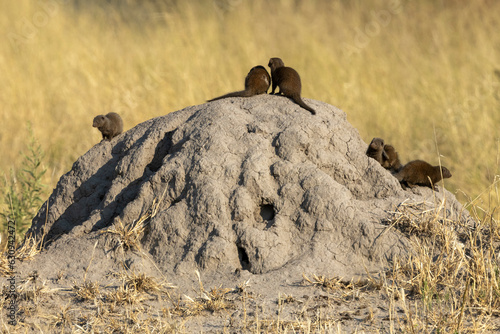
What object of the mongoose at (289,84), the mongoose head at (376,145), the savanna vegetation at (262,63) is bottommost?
the mongoose head at (376,145)

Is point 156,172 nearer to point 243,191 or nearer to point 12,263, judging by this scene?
point 243,191

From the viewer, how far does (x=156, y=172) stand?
5160 millimetres

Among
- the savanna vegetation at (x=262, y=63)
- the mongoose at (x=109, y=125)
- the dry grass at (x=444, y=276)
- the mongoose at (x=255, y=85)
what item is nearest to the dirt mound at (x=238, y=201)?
the dry grass at (x=444, y=276)

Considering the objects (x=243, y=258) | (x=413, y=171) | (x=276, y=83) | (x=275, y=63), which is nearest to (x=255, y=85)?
(x=276, y=83)

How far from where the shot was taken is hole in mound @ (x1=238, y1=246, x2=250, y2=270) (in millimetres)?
Result: 4797

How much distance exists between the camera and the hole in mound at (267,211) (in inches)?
199

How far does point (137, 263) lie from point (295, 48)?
915cm

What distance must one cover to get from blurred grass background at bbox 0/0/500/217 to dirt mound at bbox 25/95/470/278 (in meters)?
3.54

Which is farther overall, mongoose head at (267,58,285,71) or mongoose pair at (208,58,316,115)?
mongoose head at (267,58,285,71)

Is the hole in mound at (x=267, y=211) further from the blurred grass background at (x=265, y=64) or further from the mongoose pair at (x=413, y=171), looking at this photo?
the blurred grass background at (x=265, y=64)

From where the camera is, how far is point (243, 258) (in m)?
4.86

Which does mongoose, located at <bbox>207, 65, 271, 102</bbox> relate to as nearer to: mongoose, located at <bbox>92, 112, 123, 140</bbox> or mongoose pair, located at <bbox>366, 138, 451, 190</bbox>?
mongoose, located at <bbox>92, 112, 123, 140</bbox>

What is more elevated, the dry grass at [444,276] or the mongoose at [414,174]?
the mongoose at [414,174]

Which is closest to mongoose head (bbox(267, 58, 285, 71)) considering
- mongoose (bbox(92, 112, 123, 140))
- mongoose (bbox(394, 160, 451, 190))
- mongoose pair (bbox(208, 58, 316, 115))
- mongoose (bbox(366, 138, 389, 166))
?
mongoose pair (bbox(208, 58, 316, 115))
